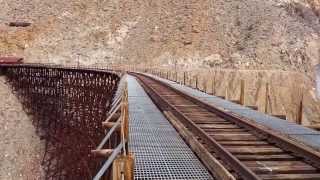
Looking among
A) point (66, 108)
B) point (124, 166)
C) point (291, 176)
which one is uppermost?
point (124, 166)

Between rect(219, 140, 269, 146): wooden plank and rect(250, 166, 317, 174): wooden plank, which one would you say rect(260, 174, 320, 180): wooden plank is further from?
rect(219, 140, 269, 146): wooden plank

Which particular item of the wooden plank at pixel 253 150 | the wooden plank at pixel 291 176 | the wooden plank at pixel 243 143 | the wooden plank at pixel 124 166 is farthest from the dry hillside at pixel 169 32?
the wooden plank at pixel 124 166

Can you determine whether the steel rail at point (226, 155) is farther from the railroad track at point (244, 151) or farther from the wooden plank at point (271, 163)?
the wooden plank at point (271, 163)

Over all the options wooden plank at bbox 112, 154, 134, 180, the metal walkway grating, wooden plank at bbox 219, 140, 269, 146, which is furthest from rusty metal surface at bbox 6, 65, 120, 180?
wooden plank at bbox 112, 154, 134, 180

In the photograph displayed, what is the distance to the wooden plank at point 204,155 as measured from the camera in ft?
18.7

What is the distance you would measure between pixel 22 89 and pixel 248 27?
853 inches

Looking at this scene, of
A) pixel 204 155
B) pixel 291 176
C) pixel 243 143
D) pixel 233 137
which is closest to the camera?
pixel 291 176

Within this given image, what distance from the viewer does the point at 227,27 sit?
152ft

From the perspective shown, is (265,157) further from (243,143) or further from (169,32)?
(169,32)

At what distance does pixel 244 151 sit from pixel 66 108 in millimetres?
21969

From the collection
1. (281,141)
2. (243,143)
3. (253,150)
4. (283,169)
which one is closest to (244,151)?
(253,150)

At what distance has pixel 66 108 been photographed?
28.2 metres

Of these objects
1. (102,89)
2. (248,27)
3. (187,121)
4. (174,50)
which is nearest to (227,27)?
(248,27)

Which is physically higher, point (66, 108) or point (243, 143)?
point (243, 143)
